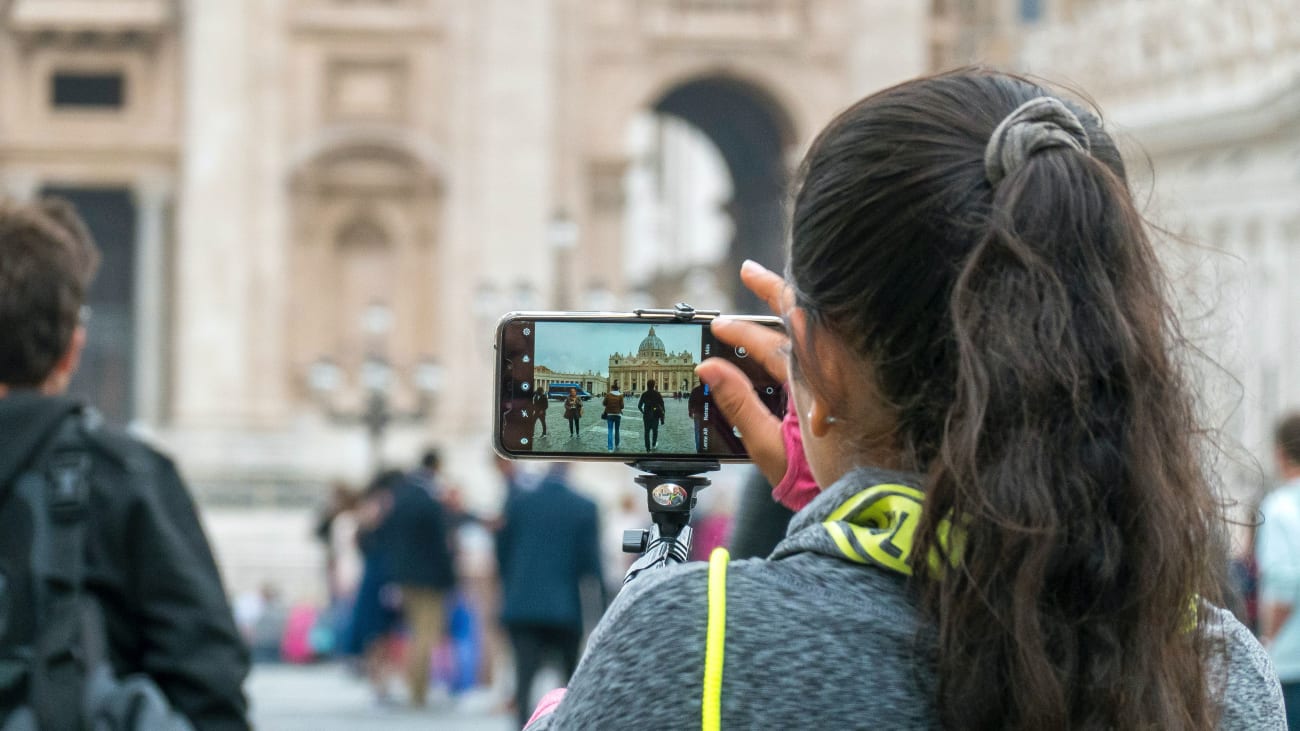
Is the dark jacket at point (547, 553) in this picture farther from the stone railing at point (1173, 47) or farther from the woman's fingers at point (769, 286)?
the stone railing at point (1173, 47)

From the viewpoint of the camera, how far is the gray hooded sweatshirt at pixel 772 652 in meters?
1.53

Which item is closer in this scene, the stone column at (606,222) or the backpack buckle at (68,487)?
the backpack buckle at (68,487)

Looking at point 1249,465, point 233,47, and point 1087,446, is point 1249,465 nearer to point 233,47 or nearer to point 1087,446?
point 1087,446

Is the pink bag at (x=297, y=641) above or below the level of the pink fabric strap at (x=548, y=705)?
below

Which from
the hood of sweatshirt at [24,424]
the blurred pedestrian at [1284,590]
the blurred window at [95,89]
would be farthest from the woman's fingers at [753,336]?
the blurred window at [95,89]

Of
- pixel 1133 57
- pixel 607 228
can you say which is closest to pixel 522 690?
pixel 1133 57

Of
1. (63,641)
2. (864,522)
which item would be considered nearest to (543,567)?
(63,641)

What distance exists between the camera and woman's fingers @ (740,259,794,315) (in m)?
1.85

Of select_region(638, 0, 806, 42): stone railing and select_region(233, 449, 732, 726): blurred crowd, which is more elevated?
select_region(638, 0, 806, 42): stone railing

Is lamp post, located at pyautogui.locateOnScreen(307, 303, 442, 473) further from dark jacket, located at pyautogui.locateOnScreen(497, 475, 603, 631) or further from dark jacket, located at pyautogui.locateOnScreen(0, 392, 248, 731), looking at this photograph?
dark jacket, located at pyautogui.locateOnScreen(0, 392, 248, 731)

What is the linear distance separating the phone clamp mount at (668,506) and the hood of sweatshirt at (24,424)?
1.60 m

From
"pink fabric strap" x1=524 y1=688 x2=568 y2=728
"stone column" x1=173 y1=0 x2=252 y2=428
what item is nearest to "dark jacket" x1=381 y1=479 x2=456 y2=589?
"pink fabric strap" x1=524 y1=688 x2=568 y2=728

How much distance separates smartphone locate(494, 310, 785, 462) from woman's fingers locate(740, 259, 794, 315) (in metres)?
0.05

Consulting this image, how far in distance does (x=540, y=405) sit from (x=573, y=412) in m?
0.05
